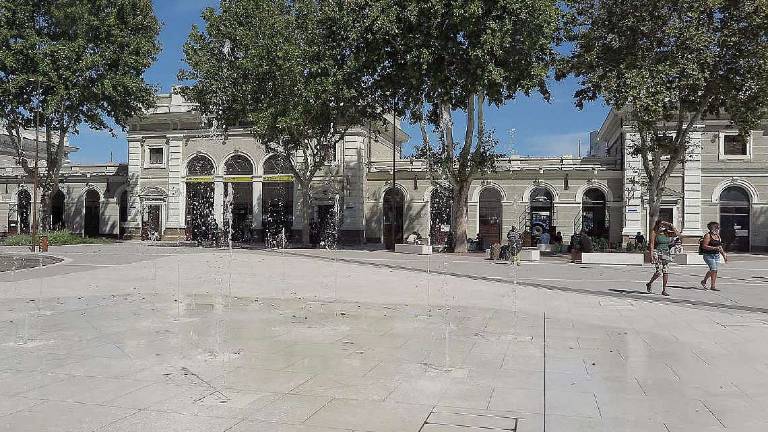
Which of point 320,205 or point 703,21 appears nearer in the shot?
point 703,21

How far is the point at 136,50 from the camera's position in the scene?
34156 mm

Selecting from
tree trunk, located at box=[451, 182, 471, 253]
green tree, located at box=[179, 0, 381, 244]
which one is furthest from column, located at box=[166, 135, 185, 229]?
tree trunk, located at box=[451, 182, 471, 253]

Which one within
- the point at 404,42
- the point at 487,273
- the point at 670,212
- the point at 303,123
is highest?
the point at 404,42

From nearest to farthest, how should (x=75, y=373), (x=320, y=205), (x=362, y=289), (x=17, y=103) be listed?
1. (x=75, y=373)
2. (x=362, y=289)
3. (x=17, y=103)
4. (x=320, y=205)

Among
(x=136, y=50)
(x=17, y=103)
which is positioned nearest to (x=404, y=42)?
(x=136, y=50)

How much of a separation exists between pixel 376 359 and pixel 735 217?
32649mm

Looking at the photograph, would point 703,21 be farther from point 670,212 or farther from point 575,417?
point 575,417

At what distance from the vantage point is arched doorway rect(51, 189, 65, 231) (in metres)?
43.9

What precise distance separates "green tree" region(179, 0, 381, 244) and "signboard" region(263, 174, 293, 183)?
15.9ft

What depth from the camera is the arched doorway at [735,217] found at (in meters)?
33.0

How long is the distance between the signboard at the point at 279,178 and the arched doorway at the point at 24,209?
1864 cm

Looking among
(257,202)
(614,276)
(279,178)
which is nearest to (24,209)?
(257,202)

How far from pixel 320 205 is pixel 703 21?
75.8 ft

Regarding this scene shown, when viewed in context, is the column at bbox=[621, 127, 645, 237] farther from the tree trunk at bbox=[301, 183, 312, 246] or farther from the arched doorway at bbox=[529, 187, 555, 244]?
the tree trunk at bbox=[301, 183, 312, 246]
